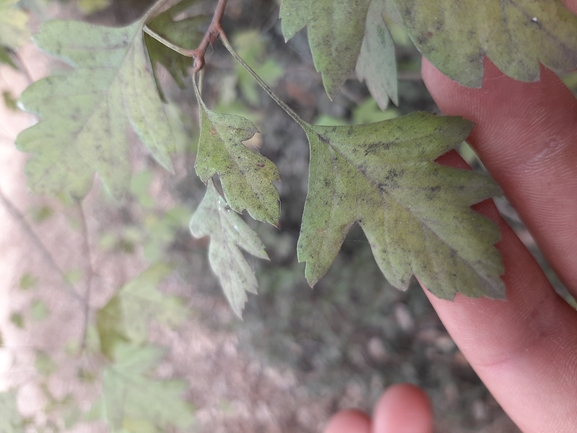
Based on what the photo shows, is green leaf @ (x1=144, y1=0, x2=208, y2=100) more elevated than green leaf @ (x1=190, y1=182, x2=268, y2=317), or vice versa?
green leaf @ (x1=144, y1=0, x2=208, y2=100)

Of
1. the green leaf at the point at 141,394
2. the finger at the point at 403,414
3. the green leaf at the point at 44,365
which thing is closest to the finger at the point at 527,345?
the finger at the point at 403,414

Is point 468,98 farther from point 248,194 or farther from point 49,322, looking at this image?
point 49,322

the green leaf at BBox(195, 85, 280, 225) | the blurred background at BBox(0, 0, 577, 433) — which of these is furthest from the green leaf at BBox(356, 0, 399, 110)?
the blurred background at BBox(0, 0, 577, 433)

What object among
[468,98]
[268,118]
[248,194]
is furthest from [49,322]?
[468,98]

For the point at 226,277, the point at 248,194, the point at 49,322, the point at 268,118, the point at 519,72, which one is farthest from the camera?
the point at 49,322

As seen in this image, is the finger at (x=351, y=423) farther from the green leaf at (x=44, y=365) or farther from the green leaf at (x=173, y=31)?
the green leaf at (x=173, y=31)

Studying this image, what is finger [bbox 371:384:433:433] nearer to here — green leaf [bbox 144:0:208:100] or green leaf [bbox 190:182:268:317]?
green leaf [bbox 190:182:268:317]
